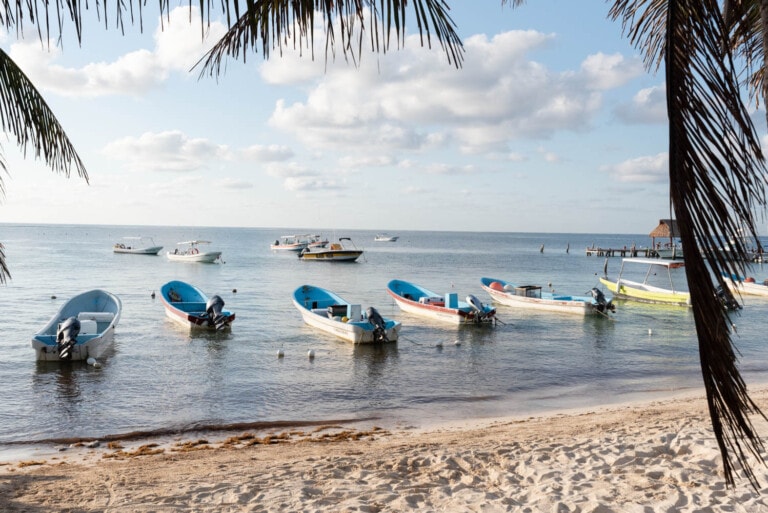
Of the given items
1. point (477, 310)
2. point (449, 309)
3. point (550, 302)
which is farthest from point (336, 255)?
point (477, 310)

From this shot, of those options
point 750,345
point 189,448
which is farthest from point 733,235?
point 750,345

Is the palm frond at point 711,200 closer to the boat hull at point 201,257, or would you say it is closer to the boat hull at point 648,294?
the boat hull at point 648,294

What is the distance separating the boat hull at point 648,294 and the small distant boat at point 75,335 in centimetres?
2937

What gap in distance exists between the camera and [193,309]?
27109 millimetres

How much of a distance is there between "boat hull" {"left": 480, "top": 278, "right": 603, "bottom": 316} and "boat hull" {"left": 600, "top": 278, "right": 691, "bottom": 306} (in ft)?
20.8

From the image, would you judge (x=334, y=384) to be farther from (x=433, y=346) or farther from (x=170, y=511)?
(x=170, y=511)

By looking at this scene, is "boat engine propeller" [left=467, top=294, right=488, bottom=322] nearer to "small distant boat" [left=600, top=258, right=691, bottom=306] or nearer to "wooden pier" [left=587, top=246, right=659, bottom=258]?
"small distant boat" [left=600, top=258, right=691, bottom=306]

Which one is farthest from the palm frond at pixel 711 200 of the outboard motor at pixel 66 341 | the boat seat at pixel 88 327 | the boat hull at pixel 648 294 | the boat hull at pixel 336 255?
the boat hull at pixel 336 255

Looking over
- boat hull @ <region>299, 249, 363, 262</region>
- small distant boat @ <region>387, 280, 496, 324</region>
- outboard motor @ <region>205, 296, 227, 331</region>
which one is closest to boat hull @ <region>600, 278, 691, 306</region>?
small distant boat @ <region>387, 280, 496, 324</region>

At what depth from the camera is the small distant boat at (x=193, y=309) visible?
2456cm

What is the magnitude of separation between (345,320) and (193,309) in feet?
26.7

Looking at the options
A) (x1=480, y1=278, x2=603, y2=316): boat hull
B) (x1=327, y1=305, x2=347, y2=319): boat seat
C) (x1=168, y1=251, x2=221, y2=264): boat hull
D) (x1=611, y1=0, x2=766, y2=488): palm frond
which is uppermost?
(x1=611, y1=0, x2=766, y2=488): palm frond

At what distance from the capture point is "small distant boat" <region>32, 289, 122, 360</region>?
18.3m

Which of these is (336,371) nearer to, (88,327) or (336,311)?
(336,311)
